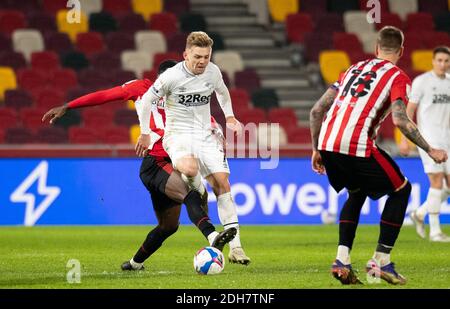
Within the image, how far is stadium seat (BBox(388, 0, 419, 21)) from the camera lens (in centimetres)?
2324

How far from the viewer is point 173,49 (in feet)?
67.3

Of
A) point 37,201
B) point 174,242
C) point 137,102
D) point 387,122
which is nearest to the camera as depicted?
point 137,102

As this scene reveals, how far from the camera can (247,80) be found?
20328 mm

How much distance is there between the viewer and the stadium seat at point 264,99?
19562 mm

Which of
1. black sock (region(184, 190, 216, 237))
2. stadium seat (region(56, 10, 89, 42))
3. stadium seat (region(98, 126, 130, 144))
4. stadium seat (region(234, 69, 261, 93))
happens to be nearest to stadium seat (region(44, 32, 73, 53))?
stadium seat (region(56, 10, 89, 42))

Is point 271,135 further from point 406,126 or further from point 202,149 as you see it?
point 406,126

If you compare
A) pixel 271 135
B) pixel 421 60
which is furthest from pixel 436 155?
A: pixel 421 60

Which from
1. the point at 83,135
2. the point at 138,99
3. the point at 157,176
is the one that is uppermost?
the point at 138,99

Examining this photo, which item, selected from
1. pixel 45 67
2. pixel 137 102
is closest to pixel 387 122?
pixel 45 67

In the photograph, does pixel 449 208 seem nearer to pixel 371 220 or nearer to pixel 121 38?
pixel 371 220

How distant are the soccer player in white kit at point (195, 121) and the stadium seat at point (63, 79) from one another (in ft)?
32.8

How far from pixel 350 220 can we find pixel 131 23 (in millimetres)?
13745

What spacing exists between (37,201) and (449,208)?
5.78 metres

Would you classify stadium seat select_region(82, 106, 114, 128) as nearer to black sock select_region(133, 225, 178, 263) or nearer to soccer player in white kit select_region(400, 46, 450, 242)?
soccer player in white kit select_region(400, 46, 450, 242)
